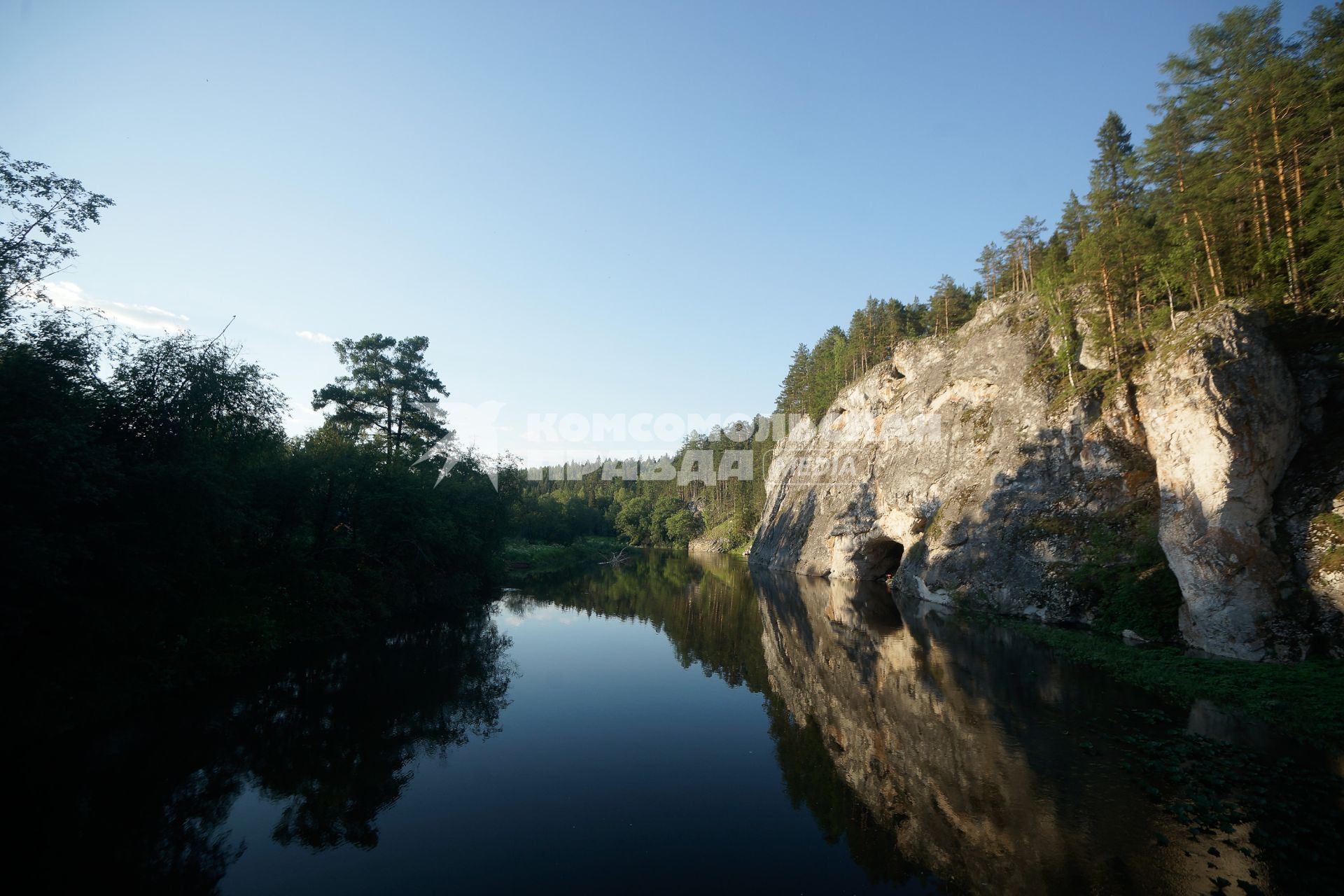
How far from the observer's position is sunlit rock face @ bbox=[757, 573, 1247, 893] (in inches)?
261

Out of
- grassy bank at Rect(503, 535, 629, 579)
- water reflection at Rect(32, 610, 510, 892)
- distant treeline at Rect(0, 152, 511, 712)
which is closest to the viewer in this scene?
water reflection at Rect(32, 610, 510, 892)

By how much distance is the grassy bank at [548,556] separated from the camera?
49.4 m

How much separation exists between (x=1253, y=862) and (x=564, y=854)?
27.7 ft

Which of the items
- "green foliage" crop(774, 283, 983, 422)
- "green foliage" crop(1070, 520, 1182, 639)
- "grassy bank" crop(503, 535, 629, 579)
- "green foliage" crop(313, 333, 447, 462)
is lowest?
"grassy bank" crop(503, 535, 629, 579)

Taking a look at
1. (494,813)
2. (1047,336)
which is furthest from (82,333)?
(1047,336)

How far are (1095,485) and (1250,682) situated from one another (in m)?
12.2

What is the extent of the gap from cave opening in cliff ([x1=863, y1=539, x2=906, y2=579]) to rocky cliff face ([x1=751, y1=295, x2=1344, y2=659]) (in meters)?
0.15

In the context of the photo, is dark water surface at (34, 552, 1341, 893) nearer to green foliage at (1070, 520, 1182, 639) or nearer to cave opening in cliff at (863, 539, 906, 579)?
green foliage at (1070, 520, 1182, 639)

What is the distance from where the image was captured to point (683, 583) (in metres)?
42.2

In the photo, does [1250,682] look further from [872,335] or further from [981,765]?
[872,335]

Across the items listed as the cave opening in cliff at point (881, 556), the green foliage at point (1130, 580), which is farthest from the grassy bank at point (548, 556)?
the green foliage at point (1130, 580)

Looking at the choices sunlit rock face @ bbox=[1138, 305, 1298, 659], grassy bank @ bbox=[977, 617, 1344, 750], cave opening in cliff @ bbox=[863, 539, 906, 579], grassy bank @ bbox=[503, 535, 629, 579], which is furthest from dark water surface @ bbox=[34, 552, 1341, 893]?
grassy bank @ bbox=[503, 535, 629, 579]

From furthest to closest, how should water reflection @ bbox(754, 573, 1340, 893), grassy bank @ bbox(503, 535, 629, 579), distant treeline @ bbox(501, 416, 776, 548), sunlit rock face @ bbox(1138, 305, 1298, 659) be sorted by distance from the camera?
distant treeline @ bbox(501, 416, 776, 548), grassy bank @ bbox(503, 535, 629, 579), sunlit rock face @ bbox(1138, 305, 1298, 659), water reflection @ bbox(754, 573, 1340, 893)

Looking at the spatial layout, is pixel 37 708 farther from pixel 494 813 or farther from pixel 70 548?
pixel 494 813
